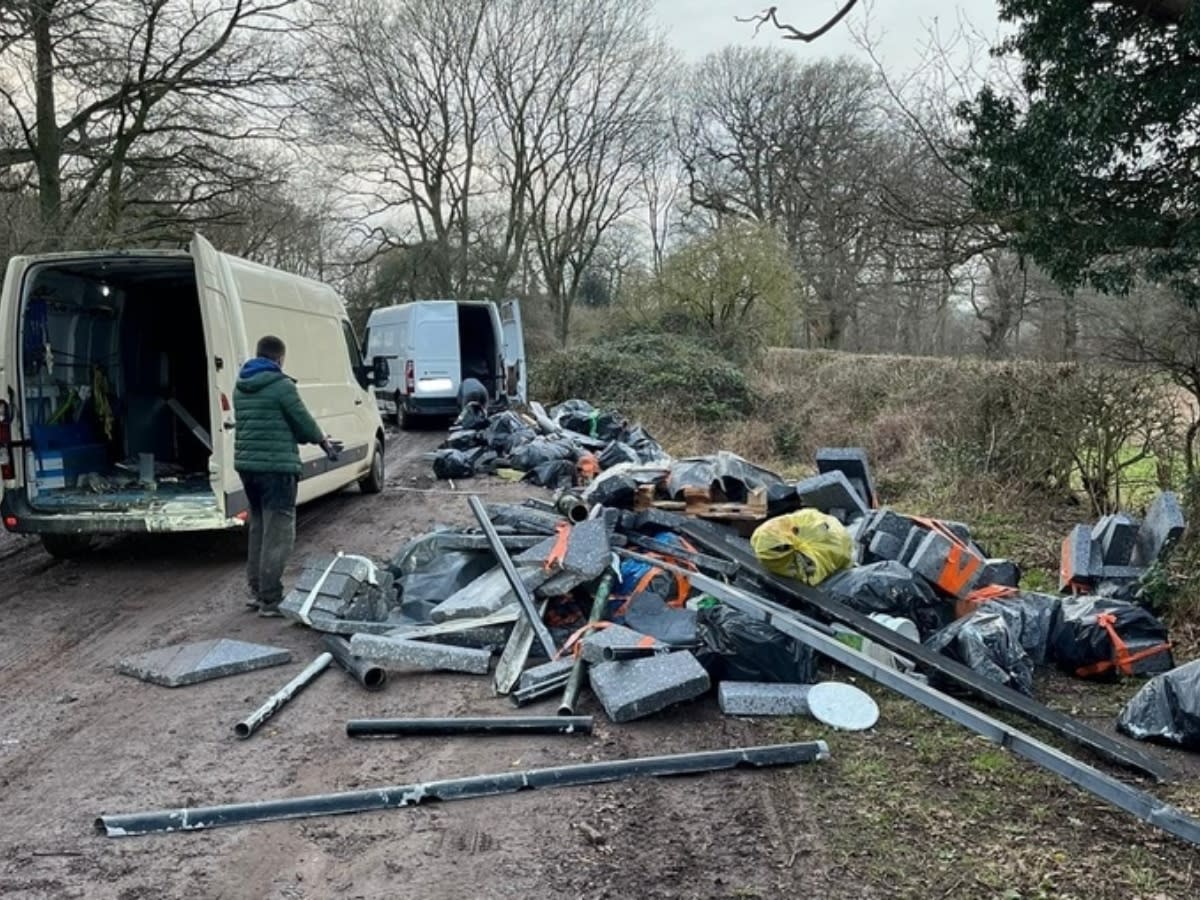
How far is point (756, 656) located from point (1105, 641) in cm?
208

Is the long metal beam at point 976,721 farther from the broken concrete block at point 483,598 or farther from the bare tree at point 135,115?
the bare tree at point 135,115

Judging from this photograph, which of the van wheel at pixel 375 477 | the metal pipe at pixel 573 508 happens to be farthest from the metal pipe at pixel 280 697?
the van wheel at pixel 375 477

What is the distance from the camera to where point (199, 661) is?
4.69 meters

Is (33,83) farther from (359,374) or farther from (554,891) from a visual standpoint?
(554,891)

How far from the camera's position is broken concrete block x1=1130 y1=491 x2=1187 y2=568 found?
5.67m

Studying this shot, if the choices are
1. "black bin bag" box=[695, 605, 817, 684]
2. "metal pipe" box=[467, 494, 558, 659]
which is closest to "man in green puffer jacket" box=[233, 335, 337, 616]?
"metal pipe" box=[467, 494, 558, 659]

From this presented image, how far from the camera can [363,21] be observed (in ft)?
85.8

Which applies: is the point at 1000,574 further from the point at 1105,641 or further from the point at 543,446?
the point at 543,446

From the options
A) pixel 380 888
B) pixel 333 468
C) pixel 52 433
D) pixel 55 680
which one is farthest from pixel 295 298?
pixel 380 888

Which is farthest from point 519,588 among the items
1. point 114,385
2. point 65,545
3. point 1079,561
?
point 114,385

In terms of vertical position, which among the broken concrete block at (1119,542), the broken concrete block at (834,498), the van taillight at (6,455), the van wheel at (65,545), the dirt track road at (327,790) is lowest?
the dirt track road at (327,790)

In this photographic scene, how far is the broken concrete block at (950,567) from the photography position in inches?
214

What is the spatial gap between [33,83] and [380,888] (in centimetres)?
1506

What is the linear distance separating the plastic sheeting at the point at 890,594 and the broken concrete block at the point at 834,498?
5.52 ft
